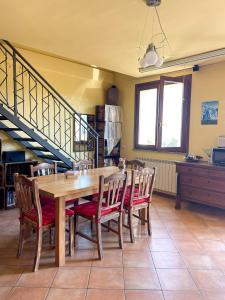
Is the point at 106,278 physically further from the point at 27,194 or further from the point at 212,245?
the point at 212,245

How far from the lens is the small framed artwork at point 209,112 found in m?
4.19

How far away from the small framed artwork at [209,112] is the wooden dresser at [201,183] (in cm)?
83

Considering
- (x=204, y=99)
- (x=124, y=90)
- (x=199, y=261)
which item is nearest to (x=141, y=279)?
(x=199, y=261)

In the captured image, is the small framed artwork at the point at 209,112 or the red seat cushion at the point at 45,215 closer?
the red seat cushion at the point at 45,215

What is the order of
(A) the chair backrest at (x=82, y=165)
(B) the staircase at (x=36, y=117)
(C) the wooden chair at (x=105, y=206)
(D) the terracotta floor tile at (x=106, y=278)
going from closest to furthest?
(D) the terracotta floor tile at (x=106, y=278) < (C) the wooden chair at (x=105, y=206) < (A) the chair backrest at (x=82, y=165) < (B) the staircase at (x=36, y=117)

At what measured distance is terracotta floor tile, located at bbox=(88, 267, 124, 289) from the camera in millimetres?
2064

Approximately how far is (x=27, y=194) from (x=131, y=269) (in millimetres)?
1290

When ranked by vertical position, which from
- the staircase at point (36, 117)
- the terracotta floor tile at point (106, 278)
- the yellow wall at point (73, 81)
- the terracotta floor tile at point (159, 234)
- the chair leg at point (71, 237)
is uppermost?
the yellow wall at point (73, 81)

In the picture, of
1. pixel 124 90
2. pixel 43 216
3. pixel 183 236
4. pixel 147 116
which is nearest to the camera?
pixel 43 216

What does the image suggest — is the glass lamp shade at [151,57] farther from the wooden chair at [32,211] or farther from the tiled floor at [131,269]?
the tiled floor at [131,269]

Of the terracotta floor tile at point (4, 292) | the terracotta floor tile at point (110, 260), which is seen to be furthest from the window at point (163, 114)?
the terracotta floor tile at point (4, 292)

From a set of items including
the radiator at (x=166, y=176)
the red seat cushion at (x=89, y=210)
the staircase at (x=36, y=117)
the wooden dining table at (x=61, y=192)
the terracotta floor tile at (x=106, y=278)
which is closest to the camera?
the terracotta floor tile at (x=106, y=278)

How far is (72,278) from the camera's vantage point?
7.11 ft

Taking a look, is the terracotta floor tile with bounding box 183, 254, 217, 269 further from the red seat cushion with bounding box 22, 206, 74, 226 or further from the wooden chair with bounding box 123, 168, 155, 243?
the red seat cushion with bounding box 22, 206, 74, 226
